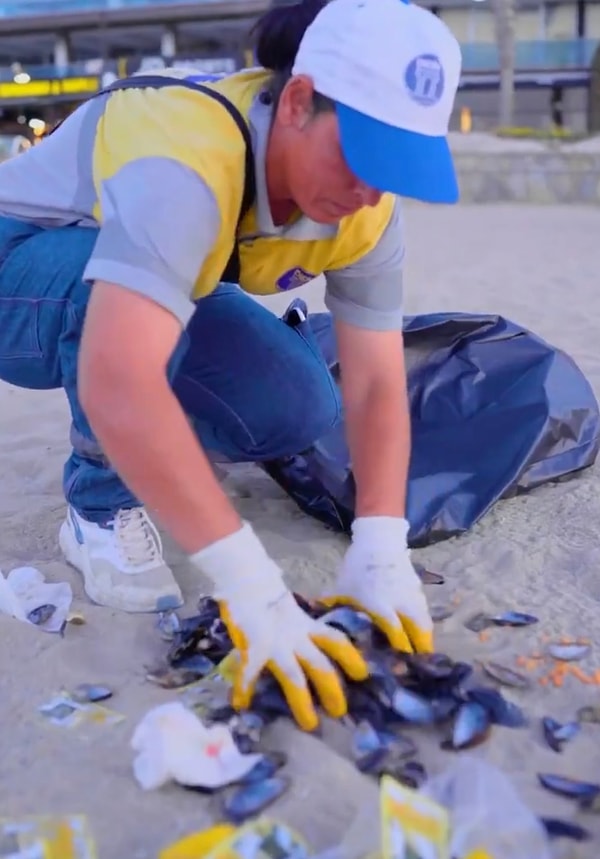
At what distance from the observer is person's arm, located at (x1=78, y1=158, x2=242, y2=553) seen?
4.14ft

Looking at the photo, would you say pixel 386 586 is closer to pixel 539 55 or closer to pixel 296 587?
pixel 296 587

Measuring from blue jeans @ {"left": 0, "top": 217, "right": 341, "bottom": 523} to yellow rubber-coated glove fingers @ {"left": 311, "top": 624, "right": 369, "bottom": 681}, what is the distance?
538mm

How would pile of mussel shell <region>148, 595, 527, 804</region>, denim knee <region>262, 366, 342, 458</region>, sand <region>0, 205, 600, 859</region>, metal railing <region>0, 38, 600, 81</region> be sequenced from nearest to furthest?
sand <region>0, 205, 600, 859</region> < pile of mussel shell <region>148, 595, 527, 804</region> < denim knee <region>262, 366, 342, 458</region> < metal railing <region>0, 38, 600, 81</region>

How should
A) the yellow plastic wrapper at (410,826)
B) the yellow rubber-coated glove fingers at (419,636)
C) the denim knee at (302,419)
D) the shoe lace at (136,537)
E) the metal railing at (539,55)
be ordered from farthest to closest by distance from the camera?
1. the metal railing at (539,55)
2. the denim knee at (302,419)
3. the shoe lace at (136,537)
4. the yellow rubber-coated glove fingers at (419,636)
5. the yellow plastic wrapper at (410,826)

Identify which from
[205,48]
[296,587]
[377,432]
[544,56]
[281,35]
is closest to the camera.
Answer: [281,35]

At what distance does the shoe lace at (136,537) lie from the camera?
70.9 inches

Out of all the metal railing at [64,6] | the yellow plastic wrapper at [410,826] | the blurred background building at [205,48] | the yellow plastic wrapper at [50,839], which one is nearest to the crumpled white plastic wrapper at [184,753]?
the yellow plastic wrapper at [50,839]

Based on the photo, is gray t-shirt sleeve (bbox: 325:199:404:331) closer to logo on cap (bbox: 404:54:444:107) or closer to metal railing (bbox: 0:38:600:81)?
logo on cap (bbox: 404:54:444:107)

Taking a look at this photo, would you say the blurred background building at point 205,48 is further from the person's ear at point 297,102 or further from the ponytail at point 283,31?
the person's ear at point 297,102

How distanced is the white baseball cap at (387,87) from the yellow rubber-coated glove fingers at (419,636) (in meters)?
0.62

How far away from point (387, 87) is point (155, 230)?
0.33 metres

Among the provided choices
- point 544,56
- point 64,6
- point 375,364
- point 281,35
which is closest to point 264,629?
point 375,364

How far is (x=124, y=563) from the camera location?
1779mm

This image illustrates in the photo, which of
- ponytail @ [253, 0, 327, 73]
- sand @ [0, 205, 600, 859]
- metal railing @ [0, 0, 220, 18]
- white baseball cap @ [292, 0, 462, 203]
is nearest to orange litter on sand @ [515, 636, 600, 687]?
sand @ [0, 205, 600, 859]
